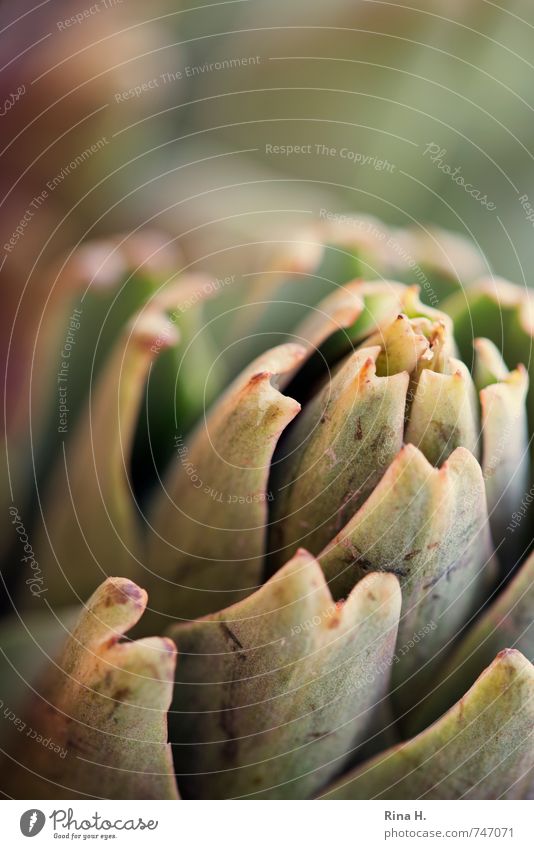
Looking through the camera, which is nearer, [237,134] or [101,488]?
[101,488]

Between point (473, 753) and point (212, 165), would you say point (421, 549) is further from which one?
point (212, 165)

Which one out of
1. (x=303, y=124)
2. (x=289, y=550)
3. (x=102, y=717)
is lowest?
(x=102, y=717)

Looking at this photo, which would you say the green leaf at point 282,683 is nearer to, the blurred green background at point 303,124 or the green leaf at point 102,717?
the green leaf at point 102,717

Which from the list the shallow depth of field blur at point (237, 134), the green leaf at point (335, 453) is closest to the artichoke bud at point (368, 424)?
the green leaf at point (335, 453)

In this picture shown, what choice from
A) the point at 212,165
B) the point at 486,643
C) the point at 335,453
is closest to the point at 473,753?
the point at 486,643

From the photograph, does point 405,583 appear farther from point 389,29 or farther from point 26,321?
point 389,29

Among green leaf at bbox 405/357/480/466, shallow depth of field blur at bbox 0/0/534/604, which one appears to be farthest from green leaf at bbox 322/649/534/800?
shallow depth of field blur at bbox 0/0/534/604

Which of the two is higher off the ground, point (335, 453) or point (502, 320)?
point (502, 320)
